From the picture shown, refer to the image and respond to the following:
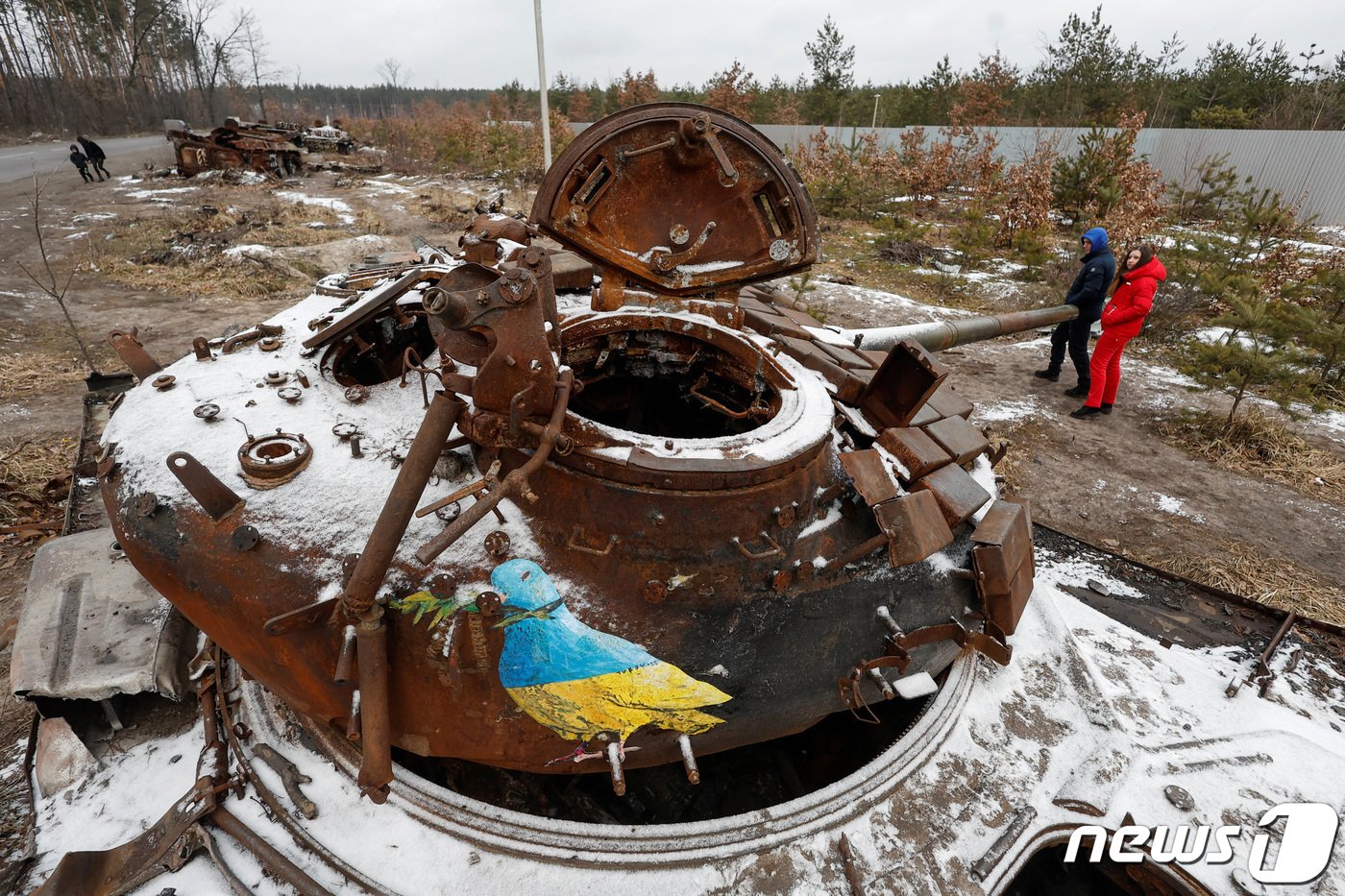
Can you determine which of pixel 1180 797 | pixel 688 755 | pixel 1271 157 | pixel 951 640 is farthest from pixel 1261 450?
pixel 1271 157

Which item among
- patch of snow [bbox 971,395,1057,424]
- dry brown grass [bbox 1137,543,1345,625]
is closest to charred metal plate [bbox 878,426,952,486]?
dry brown grass [bbox 1137,543,1345,625]

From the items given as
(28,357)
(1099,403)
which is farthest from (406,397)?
(28,357)

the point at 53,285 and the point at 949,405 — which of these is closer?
the point at 949,405

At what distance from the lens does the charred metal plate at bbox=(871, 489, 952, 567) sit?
8.00 feet

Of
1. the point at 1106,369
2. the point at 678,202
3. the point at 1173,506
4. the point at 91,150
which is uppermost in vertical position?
the point at 678,202

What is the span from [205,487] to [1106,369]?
1098 centimetres

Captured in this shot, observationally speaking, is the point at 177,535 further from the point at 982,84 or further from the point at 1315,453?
the point at 982,84

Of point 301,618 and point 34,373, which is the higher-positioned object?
point 301,618

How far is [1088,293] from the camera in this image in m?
10.3

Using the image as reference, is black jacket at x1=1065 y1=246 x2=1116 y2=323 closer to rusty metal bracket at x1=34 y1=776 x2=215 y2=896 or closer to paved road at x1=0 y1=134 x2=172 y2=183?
rusty metal bracket at x1=34 y1=776 x2=215 y2=896

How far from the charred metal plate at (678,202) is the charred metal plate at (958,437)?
3.60 ft

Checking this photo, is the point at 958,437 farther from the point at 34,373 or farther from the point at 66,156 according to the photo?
the point at 66,156

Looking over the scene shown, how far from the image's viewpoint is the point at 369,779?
6.81 ft

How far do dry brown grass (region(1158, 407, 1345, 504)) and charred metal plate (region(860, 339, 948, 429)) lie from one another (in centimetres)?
815
